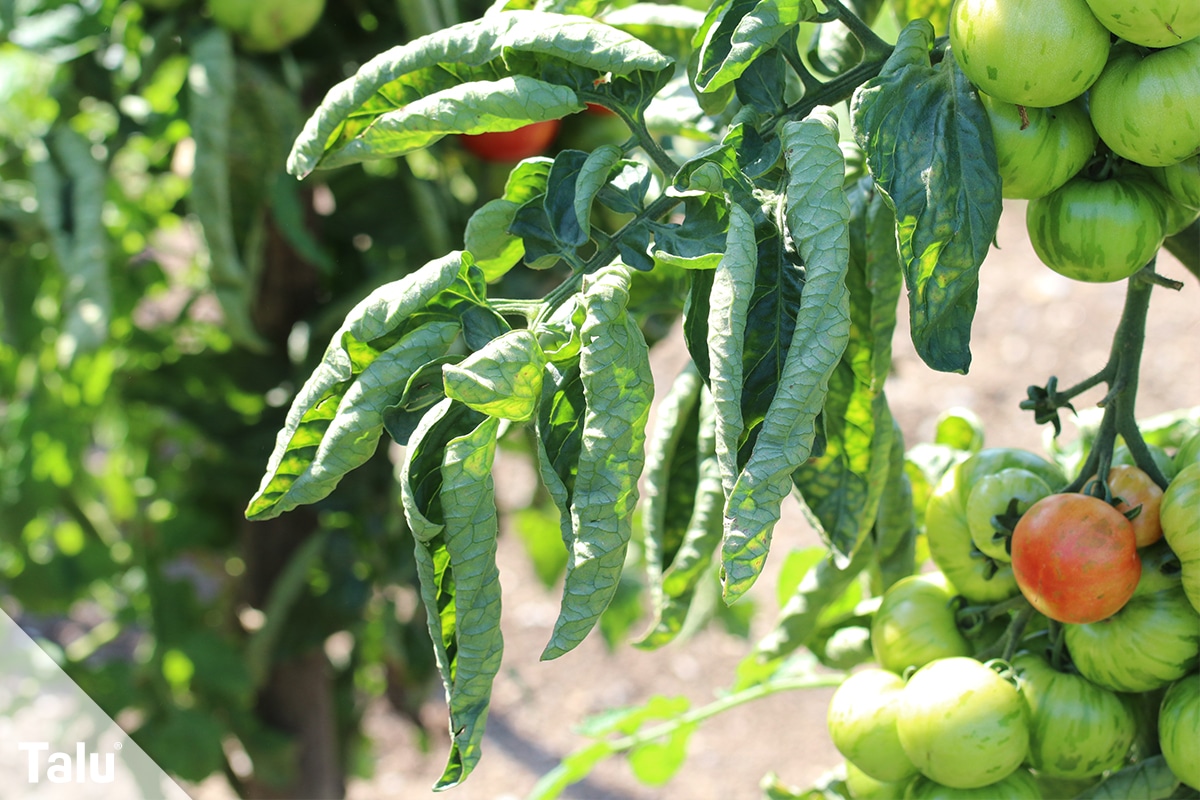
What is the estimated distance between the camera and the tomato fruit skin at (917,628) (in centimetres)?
62

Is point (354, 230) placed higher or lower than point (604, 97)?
lower

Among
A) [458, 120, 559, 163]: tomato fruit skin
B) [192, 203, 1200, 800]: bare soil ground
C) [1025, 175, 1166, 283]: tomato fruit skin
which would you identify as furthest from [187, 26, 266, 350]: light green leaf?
[192, 203, 1200, 800]: bare soil ground

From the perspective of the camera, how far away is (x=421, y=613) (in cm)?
136

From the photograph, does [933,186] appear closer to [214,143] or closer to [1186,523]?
[1186,523]

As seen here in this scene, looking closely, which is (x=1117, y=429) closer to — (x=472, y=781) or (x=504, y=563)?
(x=472, y=781)

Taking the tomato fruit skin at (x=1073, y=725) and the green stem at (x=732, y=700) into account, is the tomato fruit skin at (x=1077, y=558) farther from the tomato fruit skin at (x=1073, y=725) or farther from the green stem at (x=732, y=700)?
the green stem at (x=732, y=700)

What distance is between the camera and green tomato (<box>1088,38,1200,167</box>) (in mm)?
428

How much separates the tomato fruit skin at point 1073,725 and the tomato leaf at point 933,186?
231 mm

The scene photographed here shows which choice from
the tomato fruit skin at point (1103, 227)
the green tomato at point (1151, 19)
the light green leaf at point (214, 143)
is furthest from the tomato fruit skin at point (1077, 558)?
the light green leaf at point (214, 143)

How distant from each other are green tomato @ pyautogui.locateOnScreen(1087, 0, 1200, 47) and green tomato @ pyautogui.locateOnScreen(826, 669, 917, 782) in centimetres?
34

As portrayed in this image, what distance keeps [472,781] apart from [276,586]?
105 centimetres

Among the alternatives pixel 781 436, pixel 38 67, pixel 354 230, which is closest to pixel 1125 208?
pixel 781 436

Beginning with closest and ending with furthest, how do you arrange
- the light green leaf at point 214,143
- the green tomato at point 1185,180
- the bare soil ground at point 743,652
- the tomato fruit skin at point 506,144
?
1. the green tomato at point 1185,180
2. the light green leaf at point 214,143
3. the tomato fruit skin at point 506,144
4. the bare soil ground at point 743,652
